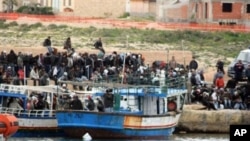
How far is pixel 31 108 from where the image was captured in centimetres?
4972

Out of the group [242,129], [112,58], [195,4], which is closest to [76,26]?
[195,4]

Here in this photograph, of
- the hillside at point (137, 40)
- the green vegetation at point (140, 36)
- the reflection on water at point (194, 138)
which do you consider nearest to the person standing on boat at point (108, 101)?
the reflection on water at point (194, 138)

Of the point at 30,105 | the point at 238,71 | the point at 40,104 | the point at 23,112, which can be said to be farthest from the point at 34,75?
the point at 238,71

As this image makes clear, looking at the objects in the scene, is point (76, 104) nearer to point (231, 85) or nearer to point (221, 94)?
point (221, 94)

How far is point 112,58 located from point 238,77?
208 inches

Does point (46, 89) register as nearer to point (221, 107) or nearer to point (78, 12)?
point (221, 107)

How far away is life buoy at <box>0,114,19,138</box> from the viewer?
4378 centimetres

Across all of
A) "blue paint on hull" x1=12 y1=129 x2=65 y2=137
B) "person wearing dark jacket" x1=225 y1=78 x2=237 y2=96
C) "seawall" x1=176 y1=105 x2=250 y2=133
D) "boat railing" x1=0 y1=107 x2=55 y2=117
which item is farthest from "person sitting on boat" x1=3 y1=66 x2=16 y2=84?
"person wearing dark jacket" x1=225 y1=78 x2=237 y2=96

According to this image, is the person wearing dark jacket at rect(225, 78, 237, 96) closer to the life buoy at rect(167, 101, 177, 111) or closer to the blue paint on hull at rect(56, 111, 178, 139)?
the life buoy at rect(167, 101, 177, 111)

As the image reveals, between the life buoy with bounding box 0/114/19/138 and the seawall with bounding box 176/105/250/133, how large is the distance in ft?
35.3

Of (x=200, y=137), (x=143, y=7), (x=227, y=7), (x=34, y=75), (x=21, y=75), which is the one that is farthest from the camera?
(x=143, y=7)

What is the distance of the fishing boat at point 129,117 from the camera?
4850 centimetres

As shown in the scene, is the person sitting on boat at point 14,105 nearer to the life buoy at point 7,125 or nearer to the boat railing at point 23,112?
the boat railing at point 23,112

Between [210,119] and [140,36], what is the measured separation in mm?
24236
